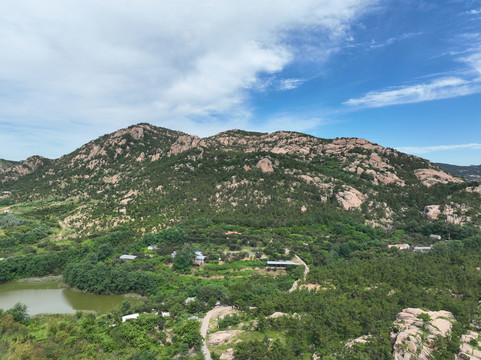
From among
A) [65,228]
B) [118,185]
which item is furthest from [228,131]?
[65,228]

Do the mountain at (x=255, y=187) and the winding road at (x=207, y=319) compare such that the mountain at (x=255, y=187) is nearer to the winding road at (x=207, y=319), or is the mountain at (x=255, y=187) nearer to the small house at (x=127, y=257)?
the small house at (x=127, y=257)

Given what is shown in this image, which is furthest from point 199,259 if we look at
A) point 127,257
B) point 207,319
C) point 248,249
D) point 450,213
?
point 450,213

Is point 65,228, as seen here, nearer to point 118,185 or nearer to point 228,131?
point 118,185

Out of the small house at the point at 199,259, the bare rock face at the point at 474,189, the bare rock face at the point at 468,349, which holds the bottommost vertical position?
the small house at the point at 199,259

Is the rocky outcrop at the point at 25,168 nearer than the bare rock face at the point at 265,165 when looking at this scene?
No

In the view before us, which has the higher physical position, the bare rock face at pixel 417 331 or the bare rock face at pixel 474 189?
the bare rock face at pixel 474 189

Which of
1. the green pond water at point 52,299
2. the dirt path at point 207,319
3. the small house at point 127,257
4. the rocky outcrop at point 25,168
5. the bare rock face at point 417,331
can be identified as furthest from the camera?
the rocky outcrop at point 25,168

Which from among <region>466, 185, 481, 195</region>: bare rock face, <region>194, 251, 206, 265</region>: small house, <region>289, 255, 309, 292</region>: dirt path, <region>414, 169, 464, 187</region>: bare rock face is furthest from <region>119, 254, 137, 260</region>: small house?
<region>466, 185, 481, 195</region>: bare rock face

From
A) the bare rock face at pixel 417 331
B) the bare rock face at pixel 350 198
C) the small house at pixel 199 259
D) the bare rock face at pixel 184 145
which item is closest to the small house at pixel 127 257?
the small house at pixel 199 259

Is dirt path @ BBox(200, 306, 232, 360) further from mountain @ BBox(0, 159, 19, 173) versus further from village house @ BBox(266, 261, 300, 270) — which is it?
mountain @ BBox(0, 159, 19, 173)
